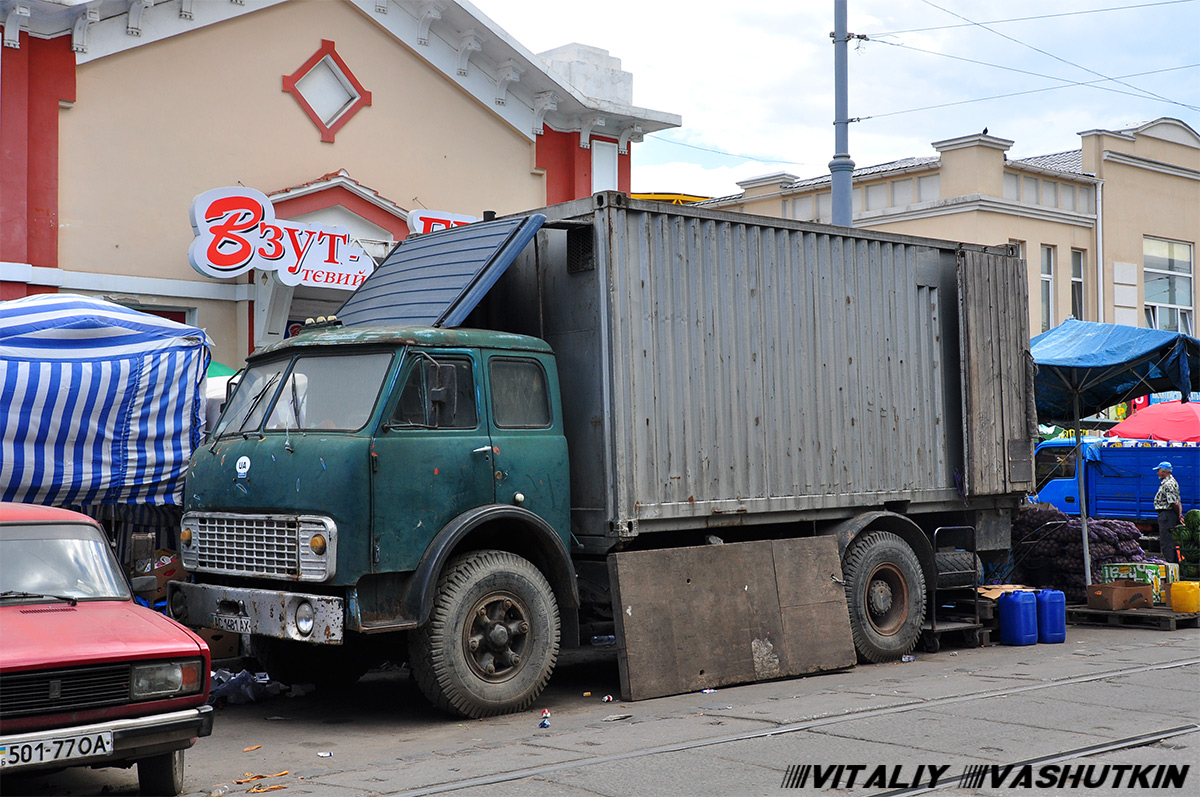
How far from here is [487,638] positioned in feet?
26.8

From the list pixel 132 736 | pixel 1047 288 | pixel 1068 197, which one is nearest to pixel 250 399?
pixel 132 736

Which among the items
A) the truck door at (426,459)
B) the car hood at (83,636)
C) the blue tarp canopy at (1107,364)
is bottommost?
the car hood at (83,636)

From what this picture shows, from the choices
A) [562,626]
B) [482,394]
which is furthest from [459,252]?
[562,626]

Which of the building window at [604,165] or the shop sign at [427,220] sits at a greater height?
the building window at [604,165]

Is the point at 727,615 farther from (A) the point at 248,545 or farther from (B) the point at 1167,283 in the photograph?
(B) the point at 1167,283

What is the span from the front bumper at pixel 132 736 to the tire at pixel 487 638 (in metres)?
2.03

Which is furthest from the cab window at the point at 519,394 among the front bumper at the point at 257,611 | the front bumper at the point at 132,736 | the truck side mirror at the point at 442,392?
the front bumper at the point at 132,736

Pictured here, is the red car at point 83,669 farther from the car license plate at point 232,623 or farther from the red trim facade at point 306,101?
the red trim facade at point 306,101

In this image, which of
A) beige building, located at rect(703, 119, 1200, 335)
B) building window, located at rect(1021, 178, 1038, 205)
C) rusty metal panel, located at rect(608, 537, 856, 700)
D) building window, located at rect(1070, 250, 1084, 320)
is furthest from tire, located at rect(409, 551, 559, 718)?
building window, located at rect(1070, 250, 1084, 320)

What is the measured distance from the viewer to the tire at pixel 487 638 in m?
7.90

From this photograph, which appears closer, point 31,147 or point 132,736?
point 132,736

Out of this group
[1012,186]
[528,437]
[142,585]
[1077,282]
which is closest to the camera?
[142,585]

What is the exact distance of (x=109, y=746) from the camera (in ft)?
18.5

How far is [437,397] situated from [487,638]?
1674 millimetres
